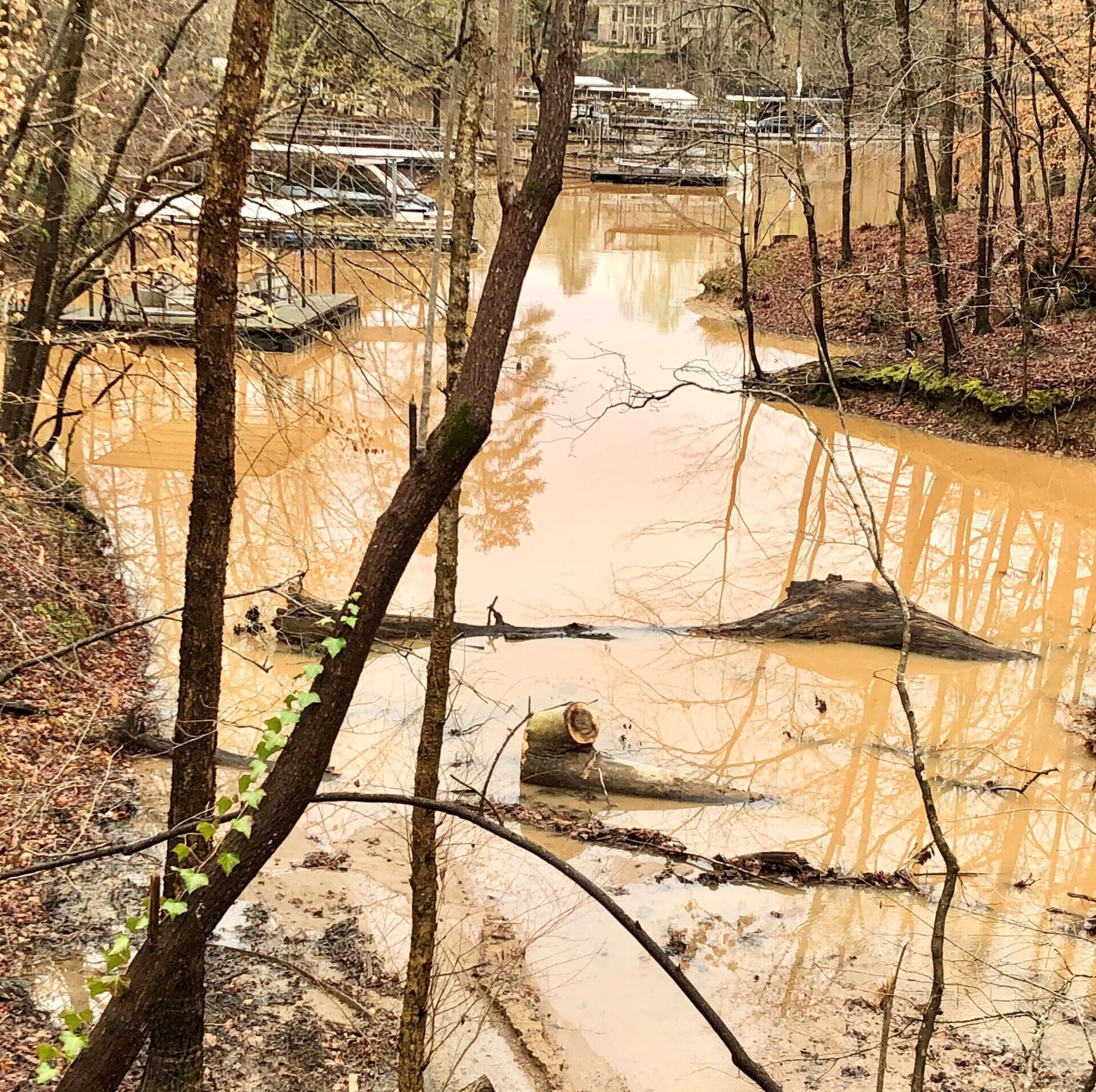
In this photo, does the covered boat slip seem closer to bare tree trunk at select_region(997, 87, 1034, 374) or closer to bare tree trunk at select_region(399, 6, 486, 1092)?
bare tree trunk at select_region(399, 6, 486, 1092)

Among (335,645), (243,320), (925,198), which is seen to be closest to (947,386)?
(925,198)

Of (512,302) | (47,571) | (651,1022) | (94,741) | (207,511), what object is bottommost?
(651,1022)

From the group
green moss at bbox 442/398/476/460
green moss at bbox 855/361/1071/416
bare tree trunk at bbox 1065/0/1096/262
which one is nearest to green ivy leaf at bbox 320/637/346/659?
green moss at bbox 442/398/476/460

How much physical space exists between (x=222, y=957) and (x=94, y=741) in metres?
3.01

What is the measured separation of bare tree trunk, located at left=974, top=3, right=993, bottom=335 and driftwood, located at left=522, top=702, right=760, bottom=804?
42.8ft

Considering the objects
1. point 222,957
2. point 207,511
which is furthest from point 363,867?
point 207,511

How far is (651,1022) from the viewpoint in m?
6.82

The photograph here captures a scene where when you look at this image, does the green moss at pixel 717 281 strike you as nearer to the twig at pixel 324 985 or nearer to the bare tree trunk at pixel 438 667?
the bare tree trunk at pixel 438 667

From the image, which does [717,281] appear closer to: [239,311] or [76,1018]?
[239,311]

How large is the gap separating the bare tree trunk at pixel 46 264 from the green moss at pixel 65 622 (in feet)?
4.91

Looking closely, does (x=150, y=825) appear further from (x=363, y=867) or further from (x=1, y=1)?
(x=1, y=1)

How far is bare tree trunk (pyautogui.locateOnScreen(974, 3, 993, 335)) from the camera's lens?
18516mm

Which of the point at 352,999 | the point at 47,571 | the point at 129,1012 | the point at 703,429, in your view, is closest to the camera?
the point at 129,1012

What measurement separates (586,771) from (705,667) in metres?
2.97
